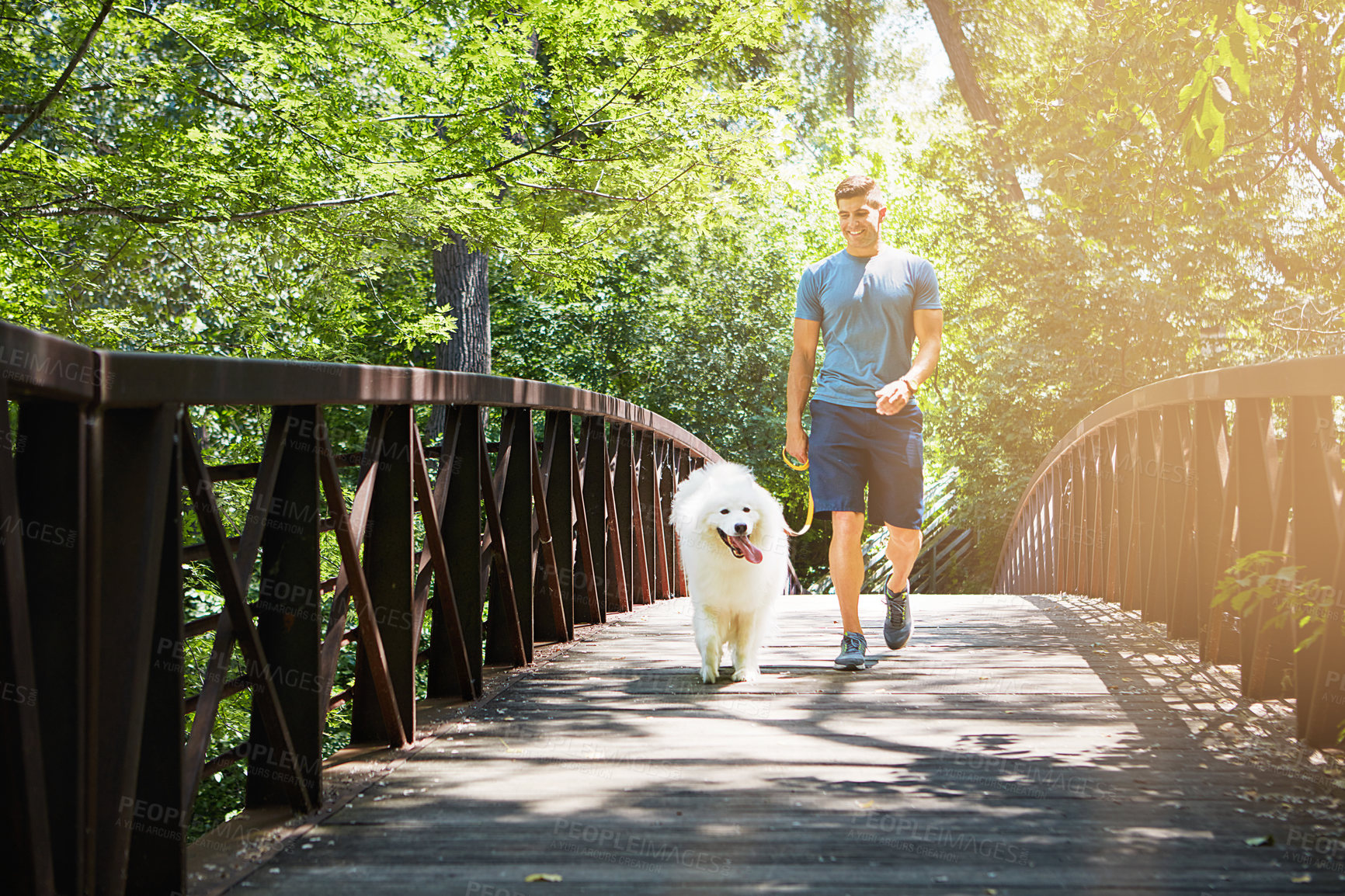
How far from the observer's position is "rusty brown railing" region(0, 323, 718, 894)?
1.83 meters

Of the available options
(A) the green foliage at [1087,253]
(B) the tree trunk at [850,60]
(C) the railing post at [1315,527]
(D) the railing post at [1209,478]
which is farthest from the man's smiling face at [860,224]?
(B) the tree trunk at [850,60]

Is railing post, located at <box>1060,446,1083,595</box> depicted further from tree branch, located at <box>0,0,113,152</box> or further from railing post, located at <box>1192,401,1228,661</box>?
tree branch, located at <box>0,0,113,152</box>

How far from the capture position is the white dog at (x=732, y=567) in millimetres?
4625

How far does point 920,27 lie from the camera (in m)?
24.7

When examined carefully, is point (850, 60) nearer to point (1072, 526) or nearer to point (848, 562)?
point (1072, 526)

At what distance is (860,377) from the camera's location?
4.81 metres

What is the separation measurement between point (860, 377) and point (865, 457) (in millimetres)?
354

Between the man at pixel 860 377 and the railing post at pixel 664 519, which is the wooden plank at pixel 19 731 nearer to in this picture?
the man at pixel 860 377

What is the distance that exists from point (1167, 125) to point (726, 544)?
8133mm

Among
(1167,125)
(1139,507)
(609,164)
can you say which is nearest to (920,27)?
(1167,125)

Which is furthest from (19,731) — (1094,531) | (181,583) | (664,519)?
(664,519)

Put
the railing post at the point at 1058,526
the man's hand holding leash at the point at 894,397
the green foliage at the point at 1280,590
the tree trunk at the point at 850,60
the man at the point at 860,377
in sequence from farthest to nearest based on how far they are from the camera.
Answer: the tree trunk at the point at 850,60
the railing post at the point at 1058,526
the man at the point at 860,377
the man's hand holding leash at the point at 894,397
the green foliage at the point at 1280,590

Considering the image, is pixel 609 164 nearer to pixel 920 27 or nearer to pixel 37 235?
pixel 37 235

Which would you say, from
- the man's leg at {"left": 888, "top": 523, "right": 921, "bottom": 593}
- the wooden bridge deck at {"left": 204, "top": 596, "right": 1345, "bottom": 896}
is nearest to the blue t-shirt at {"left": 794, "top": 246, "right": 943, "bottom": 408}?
the man's leg at {"left": 888, "top": 523, "right": 921, "bottom": 593}
